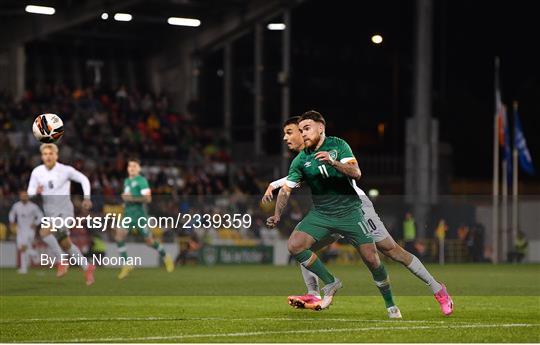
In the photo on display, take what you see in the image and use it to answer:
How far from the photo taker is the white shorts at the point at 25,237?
92.4 ft

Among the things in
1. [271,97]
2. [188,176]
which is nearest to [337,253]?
[188,176]

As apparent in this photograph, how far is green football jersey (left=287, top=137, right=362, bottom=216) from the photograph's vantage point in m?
14.1

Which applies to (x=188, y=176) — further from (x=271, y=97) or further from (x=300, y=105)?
(x=300, y=105)

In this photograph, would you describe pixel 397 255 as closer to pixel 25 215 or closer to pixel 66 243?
pixel 66 243

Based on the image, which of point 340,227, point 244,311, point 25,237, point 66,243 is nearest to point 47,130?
point 66,243

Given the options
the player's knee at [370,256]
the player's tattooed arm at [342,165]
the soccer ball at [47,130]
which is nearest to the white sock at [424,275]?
the player's knee at [370,256]

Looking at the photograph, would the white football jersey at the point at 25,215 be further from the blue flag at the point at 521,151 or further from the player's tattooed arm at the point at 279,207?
the blue flag at the point at 521,151

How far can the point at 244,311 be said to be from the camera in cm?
1578

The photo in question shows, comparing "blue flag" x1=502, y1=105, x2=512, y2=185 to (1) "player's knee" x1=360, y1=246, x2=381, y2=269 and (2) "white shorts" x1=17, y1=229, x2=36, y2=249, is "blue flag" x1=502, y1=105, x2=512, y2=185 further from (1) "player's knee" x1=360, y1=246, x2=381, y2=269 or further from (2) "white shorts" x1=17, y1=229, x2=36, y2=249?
(1) "player's knee" x1=360, y1=246, x2=381, y2=269

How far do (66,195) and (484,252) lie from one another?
626 inches

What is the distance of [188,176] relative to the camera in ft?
131

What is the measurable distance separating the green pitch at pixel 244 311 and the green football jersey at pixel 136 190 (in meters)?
1.36

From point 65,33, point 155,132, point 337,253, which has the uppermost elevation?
point 65,33

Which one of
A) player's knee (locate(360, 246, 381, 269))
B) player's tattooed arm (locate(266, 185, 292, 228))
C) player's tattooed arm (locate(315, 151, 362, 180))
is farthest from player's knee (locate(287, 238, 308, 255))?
player's tattooed arm (locate(315, 151, 362, 180))
